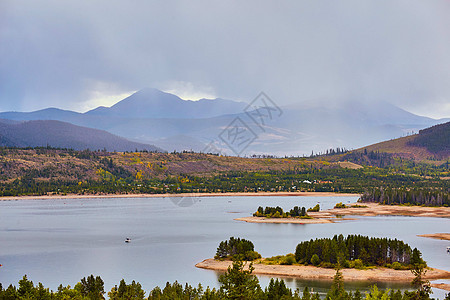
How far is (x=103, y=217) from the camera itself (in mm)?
119250

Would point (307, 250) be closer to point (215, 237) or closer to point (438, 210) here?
point (215, 237)

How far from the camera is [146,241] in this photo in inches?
3241

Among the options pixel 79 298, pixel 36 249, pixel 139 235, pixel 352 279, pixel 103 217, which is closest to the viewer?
pixel 79 298

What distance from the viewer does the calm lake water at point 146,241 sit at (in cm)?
5719

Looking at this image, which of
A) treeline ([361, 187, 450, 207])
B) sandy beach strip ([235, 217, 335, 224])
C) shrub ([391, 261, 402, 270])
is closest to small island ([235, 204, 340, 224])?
sandy beach strip ([235, 217, 335, 224])

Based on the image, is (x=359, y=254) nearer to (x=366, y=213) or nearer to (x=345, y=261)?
(x=345, y=261)

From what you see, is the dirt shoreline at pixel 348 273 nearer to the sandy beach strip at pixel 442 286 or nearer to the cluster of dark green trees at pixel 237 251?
the sandy beach strip at pixel 442 286

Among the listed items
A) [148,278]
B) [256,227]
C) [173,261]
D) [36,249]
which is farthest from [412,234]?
[36,249]

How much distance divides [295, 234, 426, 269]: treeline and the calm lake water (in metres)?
3.54

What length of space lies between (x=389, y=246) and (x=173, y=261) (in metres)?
22.8

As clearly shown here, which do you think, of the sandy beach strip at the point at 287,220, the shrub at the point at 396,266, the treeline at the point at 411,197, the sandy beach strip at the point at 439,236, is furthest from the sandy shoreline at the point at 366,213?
the shrub at the point at 396,266

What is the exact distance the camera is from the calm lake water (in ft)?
188

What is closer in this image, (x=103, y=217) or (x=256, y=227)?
(x=256, y=227)

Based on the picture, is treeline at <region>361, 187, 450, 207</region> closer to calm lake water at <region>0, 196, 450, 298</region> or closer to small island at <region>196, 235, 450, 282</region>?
calm lake water at <region>0, 196, 450, 298</region>
